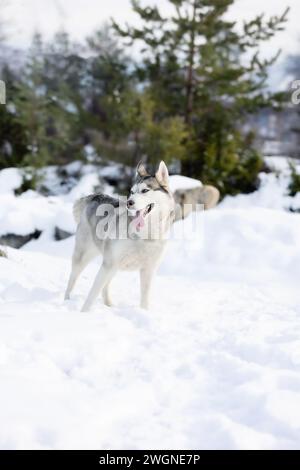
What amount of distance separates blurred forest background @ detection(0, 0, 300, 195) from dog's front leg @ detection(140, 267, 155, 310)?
11.5 meters

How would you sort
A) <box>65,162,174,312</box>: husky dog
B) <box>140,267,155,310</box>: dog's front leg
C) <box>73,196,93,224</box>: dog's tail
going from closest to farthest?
<box>65,162,174,312</box>: husky dog < <box>140,267,155,310</box>: dog's front leg < <box>73,196,93,224</box>: dog's tail

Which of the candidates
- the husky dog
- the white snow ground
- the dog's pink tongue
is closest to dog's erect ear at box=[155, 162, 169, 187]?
the husky dog

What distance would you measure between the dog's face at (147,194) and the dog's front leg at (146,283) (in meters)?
0.62

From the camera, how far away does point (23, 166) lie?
17375 millimetres

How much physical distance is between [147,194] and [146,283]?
1075 millimetres

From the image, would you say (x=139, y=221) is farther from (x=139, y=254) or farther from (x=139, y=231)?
(x=139, y=254)

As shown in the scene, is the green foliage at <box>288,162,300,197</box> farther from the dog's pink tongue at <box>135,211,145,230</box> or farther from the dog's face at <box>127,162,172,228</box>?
the dog's pink tongue at <box>135,211,145,230</box>

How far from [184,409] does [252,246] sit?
6827mm

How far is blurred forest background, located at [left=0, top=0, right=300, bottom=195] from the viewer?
53.9 feet

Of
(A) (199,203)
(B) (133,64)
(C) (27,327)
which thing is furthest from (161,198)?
(B) (133,64)

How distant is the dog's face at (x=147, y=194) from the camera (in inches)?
178

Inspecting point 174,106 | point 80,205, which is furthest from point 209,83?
point 80,205

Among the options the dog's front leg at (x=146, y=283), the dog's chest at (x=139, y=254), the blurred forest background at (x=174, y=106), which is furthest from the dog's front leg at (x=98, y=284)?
the blurred forest background at (x=174, y=106)

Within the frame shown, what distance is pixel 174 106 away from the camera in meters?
17.8
